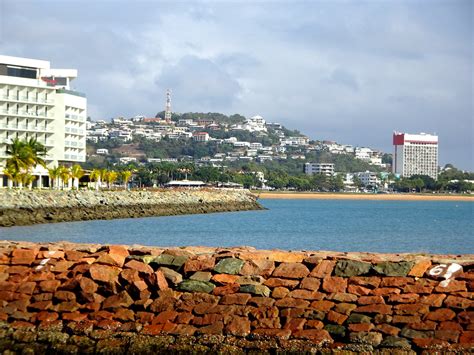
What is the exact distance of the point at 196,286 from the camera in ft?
46.5

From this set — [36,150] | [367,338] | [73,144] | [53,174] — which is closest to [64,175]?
[53,174]

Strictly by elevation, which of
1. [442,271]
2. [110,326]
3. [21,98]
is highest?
[21,98]

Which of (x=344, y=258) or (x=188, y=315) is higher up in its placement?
(x=344, y=258)

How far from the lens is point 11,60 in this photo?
307 ft

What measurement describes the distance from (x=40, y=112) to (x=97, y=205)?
25268 mm

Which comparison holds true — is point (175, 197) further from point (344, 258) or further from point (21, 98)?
point (344, 258)

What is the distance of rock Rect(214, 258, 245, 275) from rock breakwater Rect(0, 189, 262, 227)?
41761 millimetres

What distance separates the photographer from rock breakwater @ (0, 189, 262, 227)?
195 ft

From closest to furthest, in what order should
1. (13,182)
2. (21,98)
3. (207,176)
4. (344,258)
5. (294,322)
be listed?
(294,322), (344,258), (13,182), (21,98), (207,176)

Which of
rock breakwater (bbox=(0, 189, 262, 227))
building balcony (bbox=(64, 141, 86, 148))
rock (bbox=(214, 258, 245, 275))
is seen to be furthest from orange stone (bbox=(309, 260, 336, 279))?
building balcony (bbox=(64, 141, 86, 148))

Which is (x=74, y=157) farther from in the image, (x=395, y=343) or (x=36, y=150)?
(x=395, y=343)

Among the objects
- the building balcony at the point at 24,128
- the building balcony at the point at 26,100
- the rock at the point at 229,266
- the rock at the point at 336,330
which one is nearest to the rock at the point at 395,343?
the rock at the point at 336,330

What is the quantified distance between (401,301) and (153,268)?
413 cm

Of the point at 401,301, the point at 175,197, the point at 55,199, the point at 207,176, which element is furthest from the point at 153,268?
the point at 207,176
